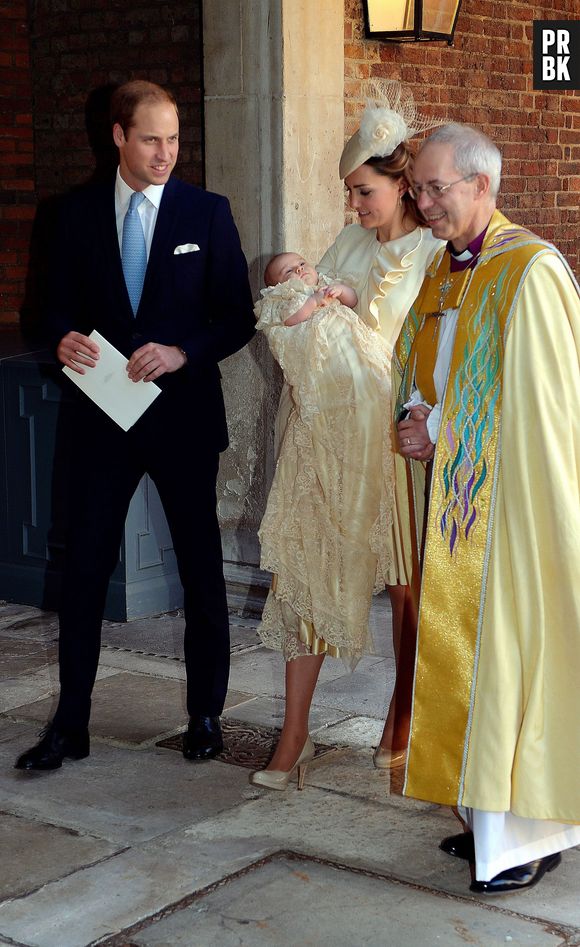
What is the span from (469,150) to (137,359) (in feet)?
3.88

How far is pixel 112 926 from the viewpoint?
3.16 meters

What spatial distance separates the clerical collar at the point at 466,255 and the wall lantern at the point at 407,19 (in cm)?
284

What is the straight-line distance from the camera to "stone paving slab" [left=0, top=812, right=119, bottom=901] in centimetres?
342

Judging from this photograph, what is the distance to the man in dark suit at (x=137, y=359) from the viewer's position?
404cm

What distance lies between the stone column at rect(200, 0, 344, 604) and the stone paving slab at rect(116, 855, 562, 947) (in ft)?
9.49

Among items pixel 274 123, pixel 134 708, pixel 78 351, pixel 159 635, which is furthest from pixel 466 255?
pixel 159 635

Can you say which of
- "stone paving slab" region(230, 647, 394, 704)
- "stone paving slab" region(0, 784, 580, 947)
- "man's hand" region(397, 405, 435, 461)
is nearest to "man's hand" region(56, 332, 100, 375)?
"man's hand" region(397, 405, 435, 461)

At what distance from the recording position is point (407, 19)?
6.05 metres

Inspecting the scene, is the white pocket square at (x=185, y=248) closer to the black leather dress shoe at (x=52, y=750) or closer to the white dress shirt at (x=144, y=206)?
the white dress shirt at (x=144, y=206)

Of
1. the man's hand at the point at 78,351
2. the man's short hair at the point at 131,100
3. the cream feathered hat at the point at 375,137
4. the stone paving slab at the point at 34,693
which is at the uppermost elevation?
the man's short hair at the point at 131,100

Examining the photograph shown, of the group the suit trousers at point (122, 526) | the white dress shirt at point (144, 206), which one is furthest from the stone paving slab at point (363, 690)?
the white dress shirt at point (144, 206)

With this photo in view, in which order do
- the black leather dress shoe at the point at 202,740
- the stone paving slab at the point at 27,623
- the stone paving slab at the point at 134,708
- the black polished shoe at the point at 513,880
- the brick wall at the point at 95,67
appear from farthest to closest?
the brick wall at the point at 95,67 → the stone paving slab at the point at 27,623 → the stone paving slab at the point at 134,708 → the black leather dress shoe at the point at 202,740 → the black polished shoe at the point at 513,880

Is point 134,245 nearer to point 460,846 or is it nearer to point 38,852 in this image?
point 38,852

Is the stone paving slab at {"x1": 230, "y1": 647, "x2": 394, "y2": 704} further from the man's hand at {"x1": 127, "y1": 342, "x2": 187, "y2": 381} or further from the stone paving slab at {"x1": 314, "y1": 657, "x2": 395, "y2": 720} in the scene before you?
the man's hand at {"x1": 127, "y1": 342, "x2": 187, "y2": 381}
